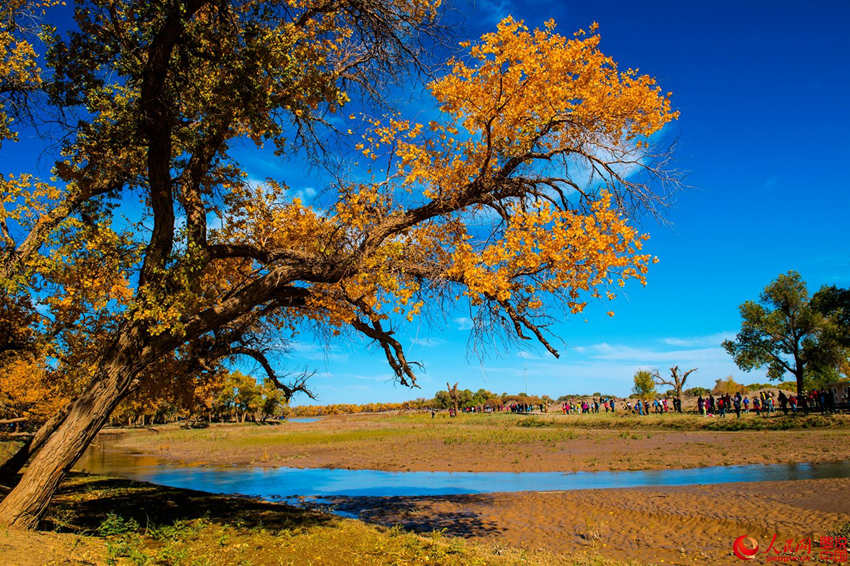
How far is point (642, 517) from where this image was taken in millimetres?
11586

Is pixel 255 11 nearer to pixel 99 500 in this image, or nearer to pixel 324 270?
pixel 324 270

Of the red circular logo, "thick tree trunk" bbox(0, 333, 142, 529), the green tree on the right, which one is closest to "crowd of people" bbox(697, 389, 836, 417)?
the green tree on the right

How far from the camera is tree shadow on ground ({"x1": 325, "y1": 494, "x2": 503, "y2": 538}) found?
35.9 feet

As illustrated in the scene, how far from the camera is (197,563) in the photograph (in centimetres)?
587

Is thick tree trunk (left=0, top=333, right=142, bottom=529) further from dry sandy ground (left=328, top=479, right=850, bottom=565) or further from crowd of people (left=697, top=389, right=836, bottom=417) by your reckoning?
crowd of people (left=697, top=389, right=836, bottom=417)

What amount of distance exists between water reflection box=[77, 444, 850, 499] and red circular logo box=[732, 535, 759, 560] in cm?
627

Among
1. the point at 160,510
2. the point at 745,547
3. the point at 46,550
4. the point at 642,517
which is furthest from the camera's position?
the point at 642,517

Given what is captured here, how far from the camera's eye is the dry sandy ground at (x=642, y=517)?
9633 millimetres

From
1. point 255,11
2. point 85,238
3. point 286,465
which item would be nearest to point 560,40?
point 255,11

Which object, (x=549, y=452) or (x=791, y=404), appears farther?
(x=791, y=404)

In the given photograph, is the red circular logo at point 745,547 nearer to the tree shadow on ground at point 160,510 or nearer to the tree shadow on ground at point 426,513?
the tree shadow on ground at point 426,513

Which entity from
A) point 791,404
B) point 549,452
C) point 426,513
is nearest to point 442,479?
point 426,513

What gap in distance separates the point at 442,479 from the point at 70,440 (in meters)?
15.6

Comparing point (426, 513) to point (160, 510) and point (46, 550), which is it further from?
point (46, 550)
